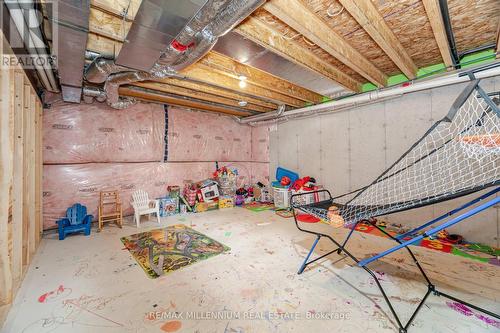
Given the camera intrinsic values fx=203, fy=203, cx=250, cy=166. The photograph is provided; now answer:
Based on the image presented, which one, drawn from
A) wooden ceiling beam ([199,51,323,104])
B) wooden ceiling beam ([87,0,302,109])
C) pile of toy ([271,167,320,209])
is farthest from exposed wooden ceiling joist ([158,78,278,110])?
pile of toy ([271,167,320,209])

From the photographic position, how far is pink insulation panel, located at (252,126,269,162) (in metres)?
6.25

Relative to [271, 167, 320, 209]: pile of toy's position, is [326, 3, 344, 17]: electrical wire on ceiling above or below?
above

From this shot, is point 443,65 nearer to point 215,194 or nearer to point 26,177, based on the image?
point 215,194

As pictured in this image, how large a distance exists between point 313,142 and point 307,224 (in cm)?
207

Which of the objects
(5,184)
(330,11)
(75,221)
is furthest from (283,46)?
(75,221)

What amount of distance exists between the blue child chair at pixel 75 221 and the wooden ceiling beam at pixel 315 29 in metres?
4.17

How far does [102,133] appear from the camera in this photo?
4.14 meters

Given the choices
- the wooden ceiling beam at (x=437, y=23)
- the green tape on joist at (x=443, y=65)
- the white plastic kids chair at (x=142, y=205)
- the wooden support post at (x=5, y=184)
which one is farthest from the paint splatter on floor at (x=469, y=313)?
the white plastic kids chair at (x=142, y=205)

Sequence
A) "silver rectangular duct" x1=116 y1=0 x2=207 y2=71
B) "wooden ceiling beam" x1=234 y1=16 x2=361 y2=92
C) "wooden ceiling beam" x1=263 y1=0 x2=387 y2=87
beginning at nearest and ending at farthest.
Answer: "silver rectangular duct" x1=116 y1=0 x2=207 y2=71 → "wooden ceiling beam" x1=263 y1=0 x2=387 y2=87 → "wooden ceiling beam" x1=234 y1=16 x2=361 y2=92

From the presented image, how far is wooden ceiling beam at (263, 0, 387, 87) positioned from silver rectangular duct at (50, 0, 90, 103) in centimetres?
145

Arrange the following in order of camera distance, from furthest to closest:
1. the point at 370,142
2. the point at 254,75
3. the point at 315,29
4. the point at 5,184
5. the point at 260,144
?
the point at 260,144
the point at 370,142
the point at 254,75
the point at 315,29
the point at 5,184

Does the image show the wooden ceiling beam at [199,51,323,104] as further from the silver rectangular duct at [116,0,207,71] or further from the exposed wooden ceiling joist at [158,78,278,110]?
the silver rectangular duct at [116,0,207,71]

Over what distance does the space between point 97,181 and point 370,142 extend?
216 inches

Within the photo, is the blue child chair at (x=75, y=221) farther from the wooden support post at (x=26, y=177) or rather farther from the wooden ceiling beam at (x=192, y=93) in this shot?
the wooden ceiling beam at (x=192, y=93)
